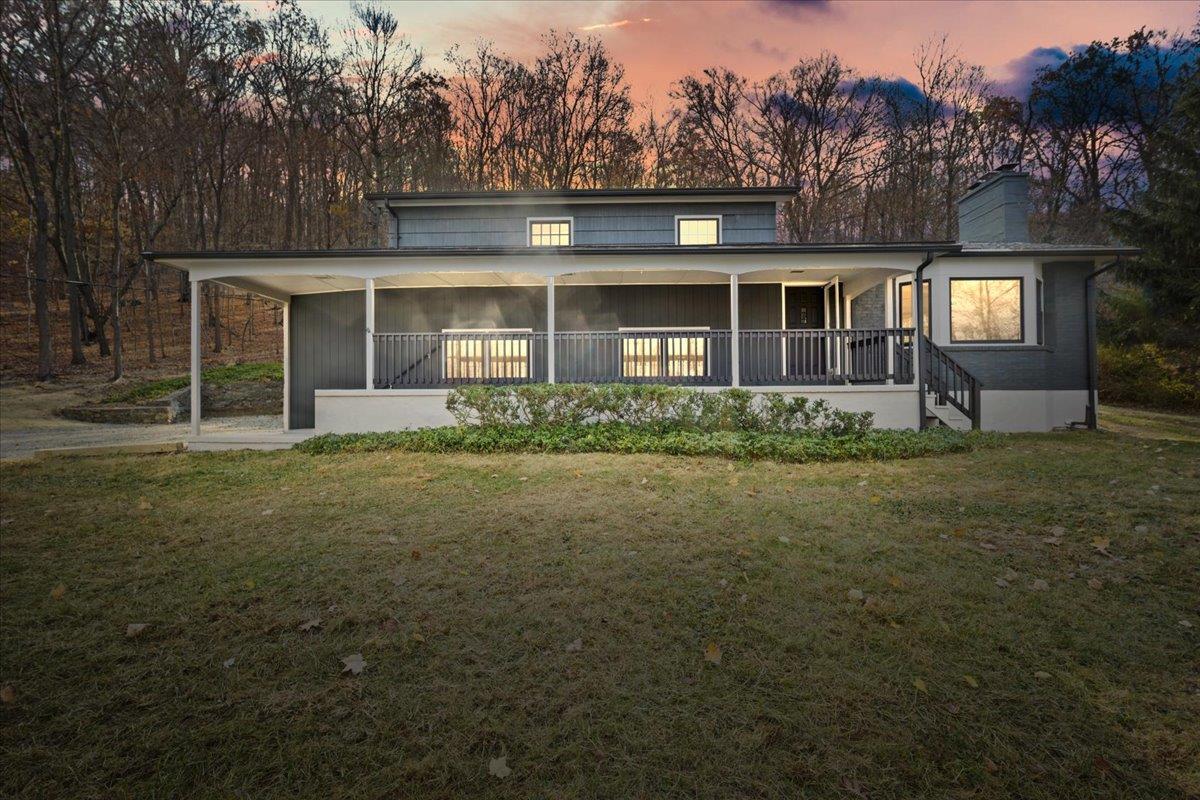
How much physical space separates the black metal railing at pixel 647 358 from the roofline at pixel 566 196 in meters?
3.94

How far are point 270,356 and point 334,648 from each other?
25.2 m

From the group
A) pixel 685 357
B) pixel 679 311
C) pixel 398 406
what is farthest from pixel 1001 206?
pixel 398 406

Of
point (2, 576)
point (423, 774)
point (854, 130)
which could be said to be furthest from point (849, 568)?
point (854, 130)

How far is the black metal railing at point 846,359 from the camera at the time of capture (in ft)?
36.8

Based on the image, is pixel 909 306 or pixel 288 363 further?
pixel 909 306

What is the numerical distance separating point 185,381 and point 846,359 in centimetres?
1981

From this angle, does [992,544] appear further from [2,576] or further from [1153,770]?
[2,576]

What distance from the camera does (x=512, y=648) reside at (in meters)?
3.03

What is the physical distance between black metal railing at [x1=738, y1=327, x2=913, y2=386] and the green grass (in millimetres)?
15931

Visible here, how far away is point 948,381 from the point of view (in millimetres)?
11961

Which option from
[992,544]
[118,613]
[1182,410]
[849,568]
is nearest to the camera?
[118,613]

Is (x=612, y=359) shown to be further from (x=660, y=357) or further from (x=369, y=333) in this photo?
(x=369, y=333)

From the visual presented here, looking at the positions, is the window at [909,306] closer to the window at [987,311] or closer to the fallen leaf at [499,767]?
the window at [987,311]

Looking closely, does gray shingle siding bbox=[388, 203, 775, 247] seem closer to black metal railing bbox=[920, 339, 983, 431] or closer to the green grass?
black metal railing bbox=[920, 339, 983, 431]
